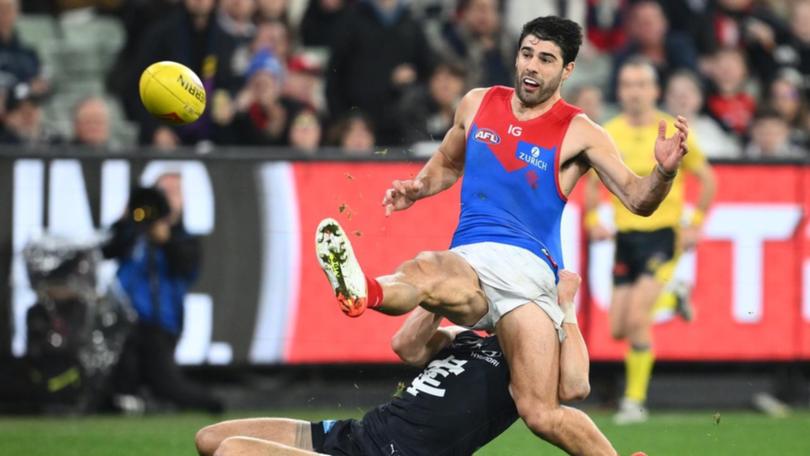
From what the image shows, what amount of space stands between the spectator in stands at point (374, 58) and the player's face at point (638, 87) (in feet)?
8.37

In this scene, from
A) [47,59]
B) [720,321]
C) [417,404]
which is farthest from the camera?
[47,59]

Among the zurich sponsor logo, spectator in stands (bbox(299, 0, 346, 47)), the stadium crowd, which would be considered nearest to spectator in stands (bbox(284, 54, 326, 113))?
the stadium crowd

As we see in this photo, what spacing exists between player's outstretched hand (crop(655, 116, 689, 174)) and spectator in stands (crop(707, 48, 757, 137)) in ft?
29.3

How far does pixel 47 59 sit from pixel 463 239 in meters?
9.12

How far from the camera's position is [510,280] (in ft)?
26.5

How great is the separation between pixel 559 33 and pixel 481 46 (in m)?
7.45

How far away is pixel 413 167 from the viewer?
13.4 meters

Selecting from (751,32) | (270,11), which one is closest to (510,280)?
(270,11)

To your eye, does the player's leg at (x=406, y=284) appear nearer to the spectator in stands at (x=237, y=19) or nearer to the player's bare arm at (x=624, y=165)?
the player's bare arm at (x=624, y=165)

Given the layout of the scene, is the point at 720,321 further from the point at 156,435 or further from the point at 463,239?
the point at 463,239

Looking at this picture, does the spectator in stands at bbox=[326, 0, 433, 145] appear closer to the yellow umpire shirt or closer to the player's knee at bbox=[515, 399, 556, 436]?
the yellow umpire shirt

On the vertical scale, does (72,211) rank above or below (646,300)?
above

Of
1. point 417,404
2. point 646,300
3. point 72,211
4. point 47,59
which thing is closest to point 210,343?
point 72,211

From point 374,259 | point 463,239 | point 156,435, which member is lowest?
point 156,435
